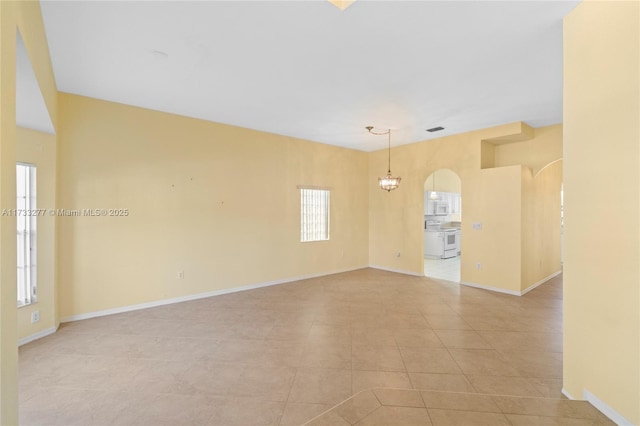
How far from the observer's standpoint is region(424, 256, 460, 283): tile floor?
6.36m

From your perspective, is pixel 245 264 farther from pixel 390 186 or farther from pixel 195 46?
pixel 195 46

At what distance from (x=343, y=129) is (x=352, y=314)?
3341 millimetres

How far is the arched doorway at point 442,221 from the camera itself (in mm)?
8719

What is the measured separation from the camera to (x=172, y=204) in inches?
181

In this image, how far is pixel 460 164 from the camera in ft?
18.9

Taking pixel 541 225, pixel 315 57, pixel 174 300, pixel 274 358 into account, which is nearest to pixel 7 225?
pixel 274 358

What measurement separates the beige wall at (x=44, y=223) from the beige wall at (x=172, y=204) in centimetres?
24

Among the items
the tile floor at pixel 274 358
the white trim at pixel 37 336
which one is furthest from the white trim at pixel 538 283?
the white trim at pixel 37 336

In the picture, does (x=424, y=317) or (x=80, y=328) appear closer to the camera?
(x=80, y=328)

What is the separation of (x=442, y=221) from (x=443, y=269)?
3383 millimetres

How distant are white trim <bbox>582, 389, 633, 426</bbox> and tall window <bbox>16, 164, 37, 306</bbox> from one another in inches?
213

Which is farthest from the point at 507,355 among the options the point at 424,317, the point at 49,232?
the point at 49,232

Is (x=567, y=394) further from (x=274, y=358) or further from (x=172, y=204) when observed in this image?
(x=172, y=204)

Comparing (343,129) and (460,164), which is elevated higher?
(343,129)
